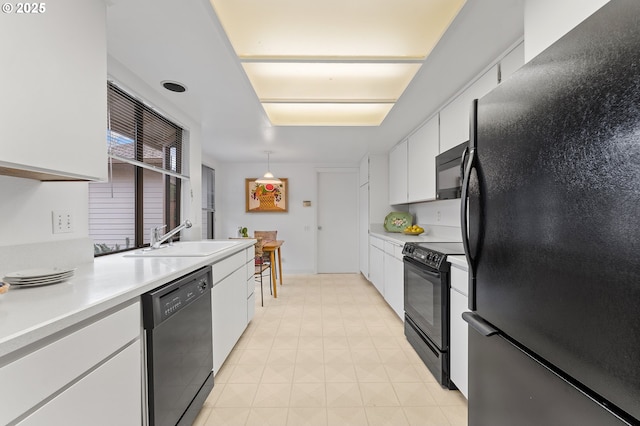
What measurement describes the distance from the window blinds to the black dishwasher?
1163 millimetres

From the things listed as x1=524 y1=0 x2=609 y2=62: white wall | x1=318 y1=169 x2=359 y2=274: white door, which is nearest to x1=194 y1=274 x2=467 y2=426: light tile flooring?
x1=524 y1=0 x2=609 y2=62: white wall

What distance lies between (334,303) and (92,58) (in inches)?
135

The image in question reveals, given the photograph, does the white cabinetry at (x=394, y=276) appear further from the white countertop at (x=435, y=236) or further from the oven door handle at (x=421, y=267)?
the oven door handle at (x=421, y=267)

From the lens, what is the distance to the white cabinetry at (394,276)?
9.70ft

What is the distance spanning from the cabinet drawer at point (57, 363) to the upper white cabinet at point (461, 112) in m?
2.20

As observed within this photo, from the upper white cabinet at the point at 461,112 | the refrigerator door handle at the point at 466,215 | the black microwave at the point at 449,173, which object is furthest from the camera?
the black microwave at the point at 449,173

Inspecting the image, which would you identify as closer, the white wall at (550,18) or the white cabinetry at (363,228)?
the white wall at (550,18)

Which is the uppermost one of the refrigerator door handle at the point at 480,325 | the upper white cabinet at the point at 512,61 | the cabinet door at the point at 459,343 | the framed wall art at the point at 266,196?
the upper white cabinet at the point at 512,61

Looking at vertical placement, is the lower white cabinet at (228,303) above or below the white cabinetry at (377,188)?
below

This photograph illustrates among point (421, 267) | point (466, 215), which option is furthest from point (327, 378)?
point (466, 215)

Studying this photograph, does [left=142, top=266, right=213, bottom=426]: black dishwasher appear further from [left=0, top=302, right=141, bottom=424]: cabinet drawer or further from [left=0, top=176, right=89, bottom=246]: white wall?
[left=0, top=176, right=89, bottom=246]: white wall

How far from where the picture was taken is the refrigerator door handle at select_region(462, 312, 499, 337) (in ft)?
3.13

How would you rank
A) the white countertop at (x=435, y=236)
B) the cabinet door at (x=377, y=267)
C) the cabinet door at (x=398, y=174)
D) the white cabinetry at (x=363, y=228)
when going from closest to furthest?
the white countertop at (x=435, y=236) < the cabinet door at (x=398, y=174) < the cabinet door at (x=377, y=267) < the white cabinetry at (x=363, y=228)

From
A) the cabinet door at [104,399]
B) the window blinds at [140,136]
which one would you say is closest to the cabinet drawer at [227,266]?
the cabinet door at [104,399]
